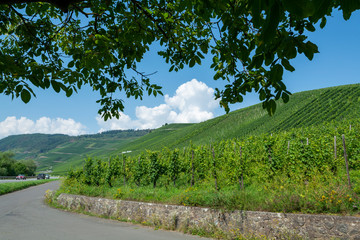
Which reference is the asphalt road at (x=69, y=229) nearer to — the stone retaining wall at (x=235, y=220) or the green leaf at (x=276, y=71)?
the stone retaining wall at (x=235, y=220)

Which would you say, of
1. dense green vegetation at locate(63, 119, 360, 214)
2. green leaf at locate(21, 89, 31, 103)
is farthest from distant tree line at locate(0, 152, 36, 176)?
green leaf at locate(21, 89, 31, 103)

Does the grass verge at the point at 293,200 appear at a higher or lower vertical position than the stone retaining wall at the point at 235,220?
higher

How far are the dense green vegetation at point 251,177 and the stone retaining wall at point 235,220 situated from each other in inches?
14.0

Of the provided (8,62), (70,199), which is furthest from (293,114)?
(8,62)

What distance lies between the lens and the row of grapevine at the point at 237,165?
36.5 ft

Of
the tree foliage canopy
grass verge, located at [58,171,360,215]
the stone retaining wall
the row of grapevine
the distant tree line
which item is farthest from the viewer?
the distant tree line

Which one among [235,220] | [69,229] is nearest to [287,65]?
[235,220]

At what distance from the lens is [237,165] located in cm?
1155

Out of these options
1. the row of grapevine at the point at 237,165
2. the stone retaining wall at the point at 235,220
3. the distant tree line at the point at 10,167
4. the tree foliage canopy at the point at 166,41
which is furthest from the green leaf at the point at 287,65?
the distant tree line at the point at 10,167

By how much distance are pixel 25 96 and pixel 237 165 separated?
10.5 meters

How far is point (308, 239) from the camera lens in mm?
6145

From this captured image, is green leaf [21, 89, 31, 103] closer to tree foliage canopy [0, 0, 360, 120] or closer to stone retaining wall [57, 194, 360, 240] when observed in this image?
tree foliage canopy [0, 0, 360, 120]

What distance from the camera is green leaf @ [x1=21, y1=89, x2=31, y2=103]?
7.52ft

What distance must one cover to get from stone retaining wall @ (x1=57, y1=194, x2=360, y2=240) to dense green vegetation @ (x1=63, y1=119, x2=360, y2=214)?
356 mm
